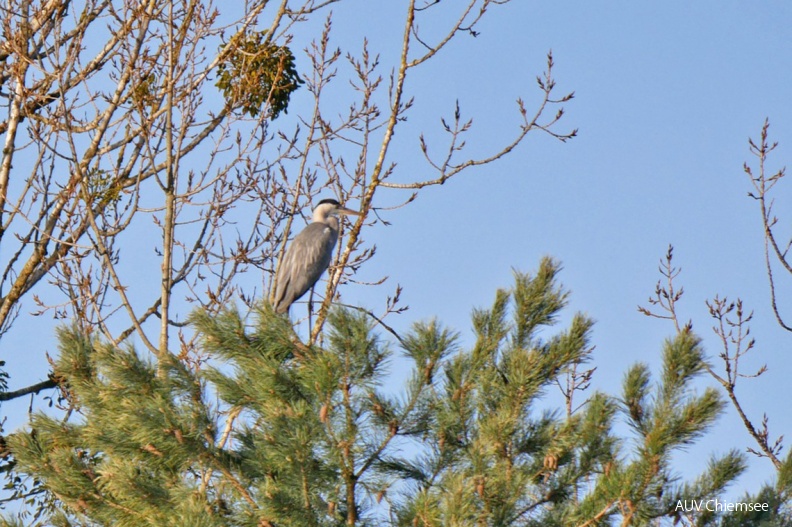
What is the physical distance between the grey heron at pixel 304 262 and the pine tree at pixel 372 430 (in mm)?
3140

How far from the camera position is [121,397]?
5164mm

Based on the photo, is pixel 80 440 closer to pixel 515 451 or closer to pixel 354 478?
pixel 354 478

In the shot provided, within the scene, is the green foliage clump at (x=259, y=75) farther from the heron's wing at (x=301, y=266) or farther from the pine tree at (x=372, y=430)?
the pine tree at (x=372, y=430)

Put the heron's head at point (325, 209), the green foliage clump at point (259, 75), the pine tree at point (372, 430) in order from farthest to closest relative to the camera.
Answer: the heron's head at point (325, 209) < the green foliage clump at point (259, 75) < the pine tree at point (372, 430)

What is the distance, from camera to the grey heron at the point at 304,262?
8602 mm

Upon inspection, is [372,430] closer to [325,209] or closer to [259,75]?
[259,75]

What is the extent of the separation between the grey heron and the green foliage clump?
1.10 metres

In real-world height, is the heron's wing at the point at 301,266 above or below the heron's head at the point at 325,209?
below

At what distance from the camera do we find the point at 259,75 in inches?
304

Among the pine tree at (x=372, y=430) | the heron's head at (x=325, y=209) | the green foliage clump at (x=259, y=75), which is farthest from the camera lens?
the heron's head at (x=325, y=209)

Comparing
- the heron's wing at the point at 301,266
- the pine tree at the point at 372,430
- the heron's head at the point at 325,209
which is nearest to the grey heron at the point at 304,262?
the heron's wing at the point at 301,266

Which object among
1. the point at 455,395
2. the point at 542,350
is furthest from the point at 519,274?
the point at 455,395

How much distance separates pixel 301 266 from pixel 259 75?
1.75 meters

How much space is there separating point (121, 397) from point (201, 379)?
46 cm
